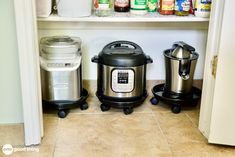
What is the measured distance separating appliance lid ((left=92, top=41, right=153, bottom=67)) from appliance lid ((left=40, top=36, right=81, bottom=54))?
4.8 inches

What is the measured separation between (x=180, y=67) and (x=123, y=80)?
29 centimetres

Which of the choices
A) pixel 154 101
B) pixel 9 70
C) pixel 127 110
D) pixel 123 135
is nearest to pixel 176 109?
pixel 154 101

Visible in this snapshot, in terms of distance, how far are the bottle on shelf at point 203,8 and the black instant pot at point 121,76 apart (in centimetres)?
33


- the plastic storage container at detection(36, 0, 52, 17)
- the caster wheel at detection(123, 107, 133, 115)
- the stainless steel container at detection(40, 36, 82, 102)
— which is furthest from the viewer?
the caster wheel at detection(123, 107, 133, 115)

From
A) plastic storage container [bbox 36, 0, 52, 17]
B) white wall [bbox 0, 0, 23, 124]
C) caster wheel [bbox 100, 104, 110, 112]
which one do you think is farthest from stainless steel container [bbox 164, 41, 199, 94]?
white wall [bbox 0, 0, 23, 124]

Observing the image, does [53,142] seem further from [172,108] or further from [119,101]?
[172,108]

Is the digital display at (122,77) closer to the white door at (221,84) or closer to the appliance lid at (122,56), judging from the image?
the appliance lid at (122,56)

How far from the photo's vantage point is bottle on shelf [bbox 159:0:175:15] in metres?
1.59

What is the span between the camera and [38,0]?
1425 millimetres

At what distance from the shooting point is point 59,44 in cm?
157

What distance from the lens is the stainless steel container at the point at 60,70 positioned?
155cm

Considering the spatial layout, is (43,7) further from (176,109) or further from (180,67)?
(176,109)

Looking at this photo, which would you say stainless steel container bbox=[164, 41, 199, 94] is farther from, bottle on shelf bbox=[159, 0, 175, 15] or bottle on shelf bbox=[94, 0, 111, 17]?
bottle on shelf bbox=[94, 0, 111, 17]

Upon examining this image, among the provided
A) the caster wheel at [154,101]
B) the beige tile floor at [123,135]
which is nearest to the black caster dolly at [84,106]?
the beige tile floor at [123,135]
